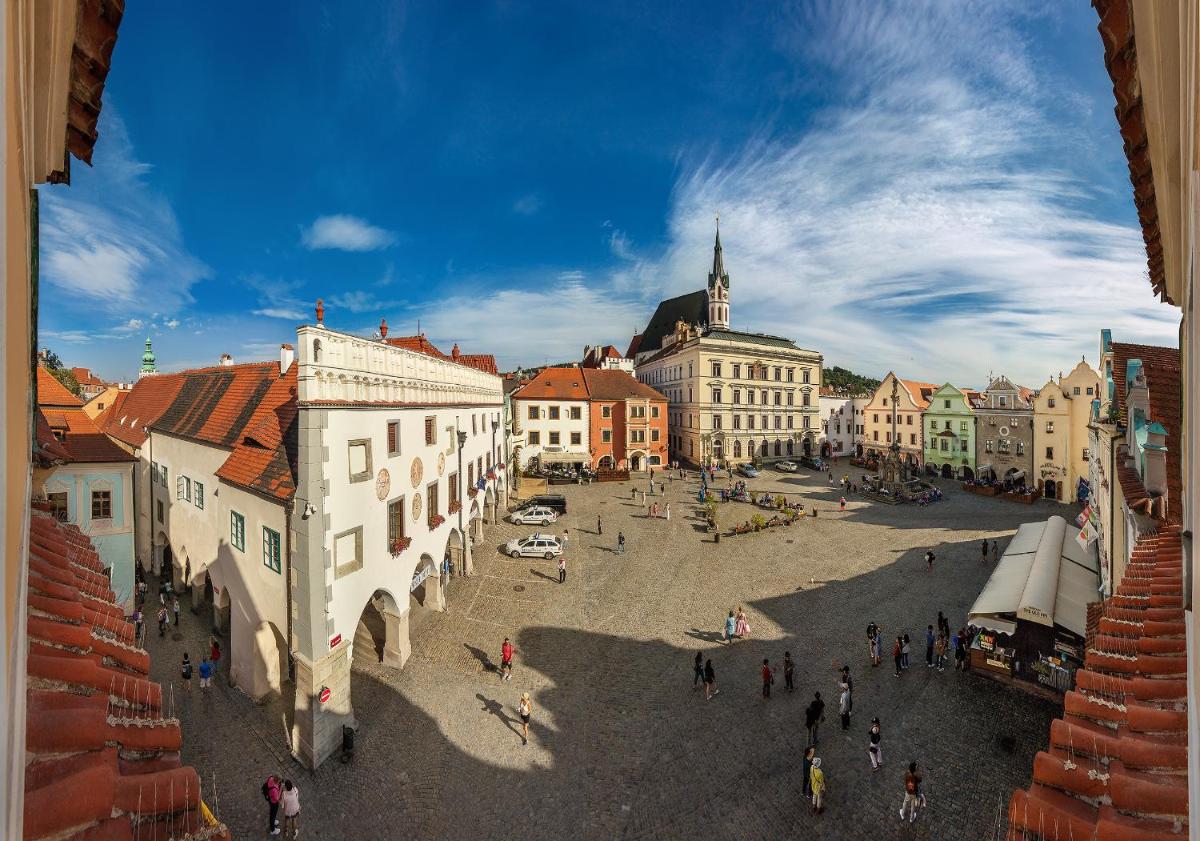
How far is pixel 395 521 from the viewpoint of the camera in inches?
634

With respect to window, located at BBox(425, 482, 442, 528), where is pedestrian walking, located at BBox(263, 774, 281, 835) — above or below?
below

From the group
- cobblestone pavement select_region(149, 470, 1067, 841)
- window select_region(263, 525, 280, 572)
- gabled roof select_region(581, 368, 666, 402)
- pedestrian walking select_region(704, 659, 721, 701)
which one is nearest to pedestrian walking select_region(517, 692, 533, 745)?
cobblestone pavement select_region(149, 470, 1067, 841)

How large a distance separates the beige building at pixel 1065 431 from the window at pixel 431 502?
162 ft

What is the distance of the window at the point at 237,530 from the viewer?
15.0m

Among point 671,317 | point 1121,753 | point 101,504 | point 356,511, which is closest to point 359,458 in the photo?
point 356,511

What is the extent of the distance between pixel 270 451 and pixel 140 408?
71.8 ft

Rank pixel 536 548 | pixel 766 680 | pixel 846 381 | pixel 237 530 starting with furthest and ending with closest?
pixel 846 381
pixel 536 548
pixel 237 530
pixel 766 680

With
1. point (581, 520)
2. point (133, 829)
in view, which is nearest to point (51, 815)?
point (133, 829)

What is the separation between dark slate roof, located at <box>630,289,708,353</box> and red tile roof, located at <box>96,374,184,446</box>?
199 ft

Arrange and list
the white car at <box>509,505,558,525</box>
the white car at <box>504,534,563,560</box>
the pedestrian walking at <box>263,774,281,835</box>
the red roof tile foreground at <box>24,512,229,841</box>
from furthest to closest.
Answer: the white car at <box>509,505,558,525</box> < the white car at <box>504,534,563,560</box> < the pedestrian walking at <box>263,774,281,835</box> < the red roof tile foreground at <box>24,512,229,841</box>

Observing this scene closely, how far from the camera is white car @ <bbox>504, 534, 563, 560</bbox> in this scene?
27.0 m

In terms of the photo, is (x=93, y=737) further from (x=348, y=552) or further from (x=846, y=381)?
(x=846, y=381)

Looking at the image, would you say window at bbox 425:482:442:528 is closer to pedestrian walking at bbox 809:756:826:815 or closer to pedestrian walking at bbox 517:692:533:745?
pedestrian walking at bbox 517:692:533:745

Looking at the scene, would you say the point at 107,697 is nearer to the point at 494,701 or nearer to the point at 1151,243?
the point at 1151,243
